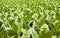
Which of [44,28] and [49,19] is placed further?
[49,19]

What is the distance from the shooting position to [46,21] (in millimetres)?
1600

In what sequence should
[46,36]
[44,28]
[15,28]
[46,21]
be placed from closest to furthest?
[46,36]
[44,28]
[15,28]
[46,21]

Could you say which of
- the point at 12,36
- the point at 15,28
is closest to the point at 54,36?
the point at 12,36

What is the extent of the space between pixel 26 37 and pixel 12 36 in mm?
90

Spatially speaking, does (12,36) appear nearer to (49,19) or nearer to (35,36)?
(35,36)

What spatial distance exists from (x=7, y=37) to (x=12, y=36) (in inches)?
1.3

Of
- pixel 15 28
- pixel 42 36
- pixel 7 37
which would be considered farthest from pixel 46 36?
pixel 15 28

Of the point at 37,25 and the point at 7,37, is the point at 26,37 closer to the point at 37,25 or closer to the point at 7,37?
the point at 7,37

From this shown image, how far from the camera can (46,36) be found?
0.96 m

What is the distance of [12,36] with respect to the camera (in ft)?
3.70

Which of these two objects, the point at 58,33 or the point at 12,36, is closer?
the point at 58,33

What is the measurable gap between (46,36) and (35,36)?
7.1 inches

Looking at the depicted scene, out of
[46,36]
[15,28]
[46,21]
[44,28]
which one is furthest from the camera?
[46,21]

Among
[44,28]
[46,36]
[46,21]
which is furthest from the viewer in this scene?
[46,21]
